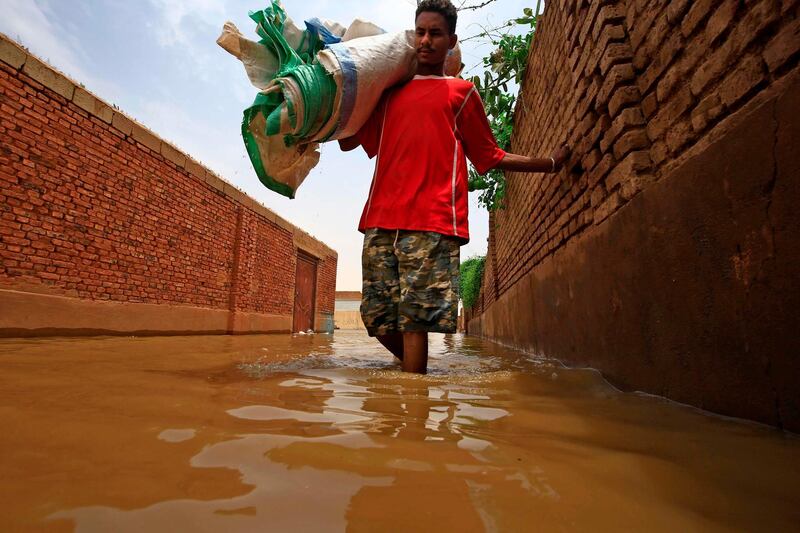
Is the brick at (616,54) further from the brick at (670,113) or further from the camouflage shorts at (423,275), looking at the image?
the camouflage shorts at (423,275)

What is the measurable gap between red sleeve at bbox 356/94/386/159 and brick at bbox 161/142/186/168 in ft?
19.0

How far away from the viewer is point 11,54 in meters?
4.54

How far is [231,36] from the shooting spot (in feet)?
7.46

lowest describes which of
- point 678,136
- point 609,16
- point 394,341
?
point 394,341

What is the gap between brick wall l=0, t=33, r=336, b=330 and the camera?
181 inches

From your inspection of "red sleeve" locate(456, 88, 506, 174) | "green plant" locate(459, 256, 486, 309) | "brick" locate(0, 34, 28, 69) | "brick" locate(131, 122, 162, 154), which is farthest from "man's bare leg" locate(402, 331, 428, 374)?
"green plant" locate(459, 256, 486, 309)

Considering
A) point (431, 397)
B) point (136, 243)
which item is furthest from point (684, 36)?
point (136, 243)

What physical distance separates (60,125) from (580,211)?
6059 millimetres

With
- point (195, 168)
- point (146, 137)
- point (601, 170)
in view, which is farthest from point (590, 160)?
point (195, 168)

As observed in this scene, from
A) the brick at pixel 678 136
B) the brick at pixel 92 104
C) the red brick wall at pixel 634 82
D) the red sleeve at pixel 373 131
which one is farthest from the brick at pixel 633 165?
the brick at pixel 92 104

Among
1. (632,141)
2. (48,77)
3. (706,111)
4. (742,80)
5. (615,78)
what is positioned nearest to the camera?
(742,80)

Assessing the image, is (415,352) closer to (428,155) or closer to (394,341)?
(394,341)

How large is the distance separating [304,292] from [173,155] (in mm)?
6741

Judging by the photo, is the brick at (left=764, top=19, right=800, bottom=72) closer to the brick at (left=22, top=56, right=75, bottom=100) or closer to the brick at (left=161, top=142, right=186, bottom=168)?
the brick at (left=22, top=56, right=75, bottom=100)
